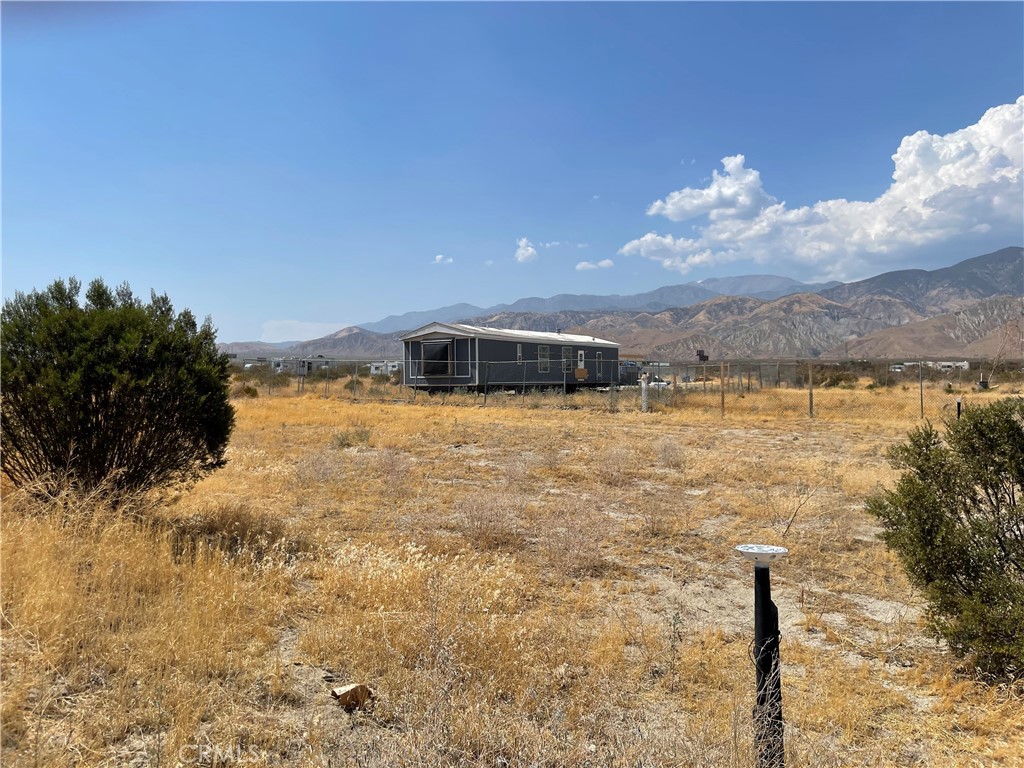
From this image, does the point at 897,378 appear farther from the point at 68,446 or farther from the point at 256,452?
the point at 68,446

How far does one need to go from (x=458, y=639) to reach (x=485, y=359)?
24782 millimetres

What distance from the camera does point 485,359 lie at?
27891 mm

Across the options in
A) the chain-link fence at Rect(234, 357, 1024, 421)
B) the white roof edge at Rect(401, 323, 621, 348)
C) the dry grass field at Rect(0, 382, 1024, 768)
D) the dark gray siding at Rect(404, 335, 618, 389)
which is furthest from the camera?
the white roof edge at Rect(401, 323, 621, 348)

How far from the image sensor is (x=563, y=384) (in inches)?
→ 1241

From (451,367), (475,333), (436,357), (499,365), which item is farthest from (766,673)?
(436,357)

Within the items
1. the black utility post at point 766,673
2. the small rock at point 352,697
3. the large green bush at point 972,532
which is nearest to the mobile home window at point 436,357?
the large green bush at point 972,532

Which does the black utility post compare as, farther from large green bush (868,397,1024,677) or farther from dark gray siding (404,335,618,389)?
dark gray siding (404,335,618,389)

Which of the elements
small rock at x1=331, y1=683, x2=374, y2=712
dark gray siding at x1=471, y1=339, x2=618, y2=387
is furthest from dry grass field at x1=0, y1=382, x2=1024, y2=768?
dark gray siding at x1=471, y1=339, x2=618, y2=387

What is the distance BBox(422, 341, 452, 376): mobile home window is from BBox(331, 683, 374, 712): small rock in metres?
25.8

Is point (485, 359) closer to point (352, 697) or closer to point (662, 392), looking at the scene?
point (662, 392)

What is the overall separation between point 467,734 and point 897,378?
164 feet

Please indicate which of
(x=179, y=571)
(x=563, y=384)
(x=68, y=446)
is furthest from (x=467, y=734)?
(x=563, y=384)

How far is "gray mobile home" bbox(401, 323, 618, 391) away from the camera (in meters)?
27.8

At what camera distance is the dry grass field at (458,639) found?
250 cm
